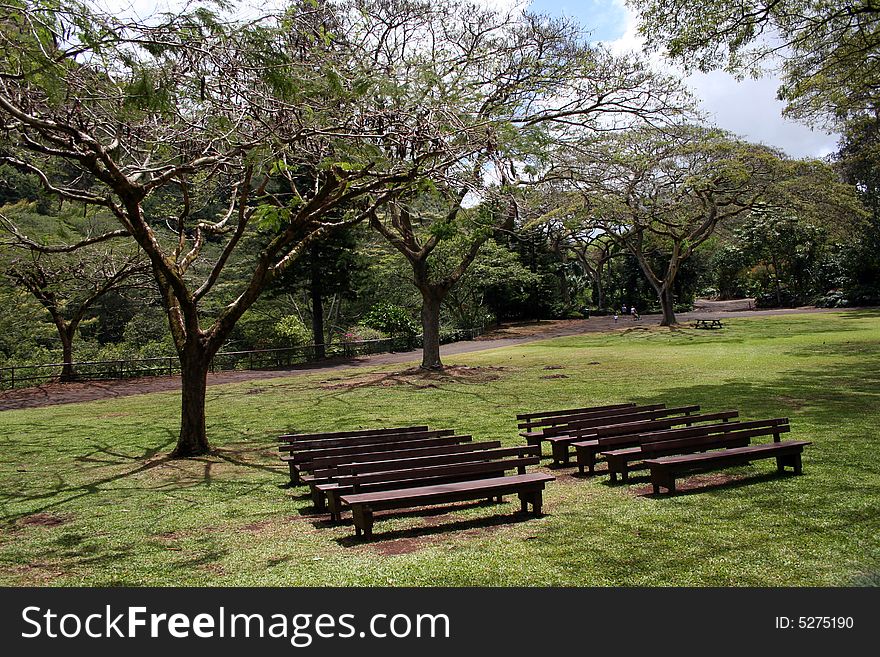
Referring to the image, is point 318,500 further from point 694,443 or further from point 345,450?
point 694,443

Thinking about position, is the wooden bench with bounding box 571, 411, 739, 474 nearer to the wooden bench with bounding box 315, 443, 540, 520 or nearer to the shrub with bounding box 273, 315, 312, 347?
the wooden bench with bounding box 315, 443, 540, 520

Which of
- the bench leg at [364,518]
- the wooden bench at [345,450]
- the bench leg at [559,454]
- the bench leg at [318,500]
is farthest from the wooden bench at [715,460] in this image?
the bench leg at [318,500]

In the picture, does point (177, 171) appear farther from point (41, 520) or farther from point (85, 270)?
point (85, 270)

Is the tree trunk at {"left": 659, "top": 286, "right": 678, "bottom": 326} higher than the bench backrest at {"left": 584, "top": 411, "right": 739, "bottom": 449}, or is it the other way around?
the tree trunk at {"left": 659, "top": 286, "right": 678, "bottom": 326}

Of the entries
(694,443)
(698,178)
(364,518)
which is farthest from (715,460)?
(698,178)

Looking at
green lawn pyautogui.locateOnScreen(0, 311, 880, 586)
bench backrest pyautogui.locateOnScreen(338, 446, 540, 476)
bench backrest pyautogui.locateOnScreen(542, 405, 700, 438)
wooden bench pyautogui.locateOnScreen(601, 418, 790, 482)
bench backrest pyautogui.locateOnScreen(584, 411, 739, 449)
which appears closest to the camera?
green lawn pyautogui.locateOnScreen(0, 311, 880, 586)

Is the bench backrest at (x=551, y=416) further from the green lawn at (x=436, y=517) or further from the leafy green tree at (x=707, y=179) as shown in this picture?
the leafy green tree at (x=707, y=179)

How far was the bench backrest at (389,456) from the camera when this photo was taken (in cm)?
749

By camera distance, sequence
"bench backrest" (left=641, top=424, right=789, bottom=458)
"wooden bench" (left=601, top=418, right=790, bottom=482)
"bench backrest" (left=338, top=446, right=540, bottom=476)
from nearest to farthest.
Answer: "bench backrest" (left=338, top=446, right=540, bottom=476)
"bench backrest" (left=641, top=424, right=789, bottom=458)
"wooden bench" (left=601, top=418, right=790, bottom=482)

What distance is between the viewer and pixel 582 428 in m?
9.56

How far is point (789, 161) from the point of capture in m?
33.3

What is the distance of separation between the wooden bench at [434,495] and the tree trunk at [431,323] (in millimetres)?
15901

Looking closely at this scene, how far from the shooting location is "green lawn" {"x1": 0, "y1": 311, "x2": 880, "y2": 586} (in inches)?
203

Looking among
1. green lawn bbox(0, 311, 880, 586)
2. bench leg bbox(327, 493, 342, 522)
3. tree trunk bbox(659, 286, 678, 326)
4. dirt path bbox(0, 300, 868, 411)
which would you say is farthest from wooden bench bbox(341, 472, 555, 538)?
tree trunk bbox(659, 286, 678, 326)
